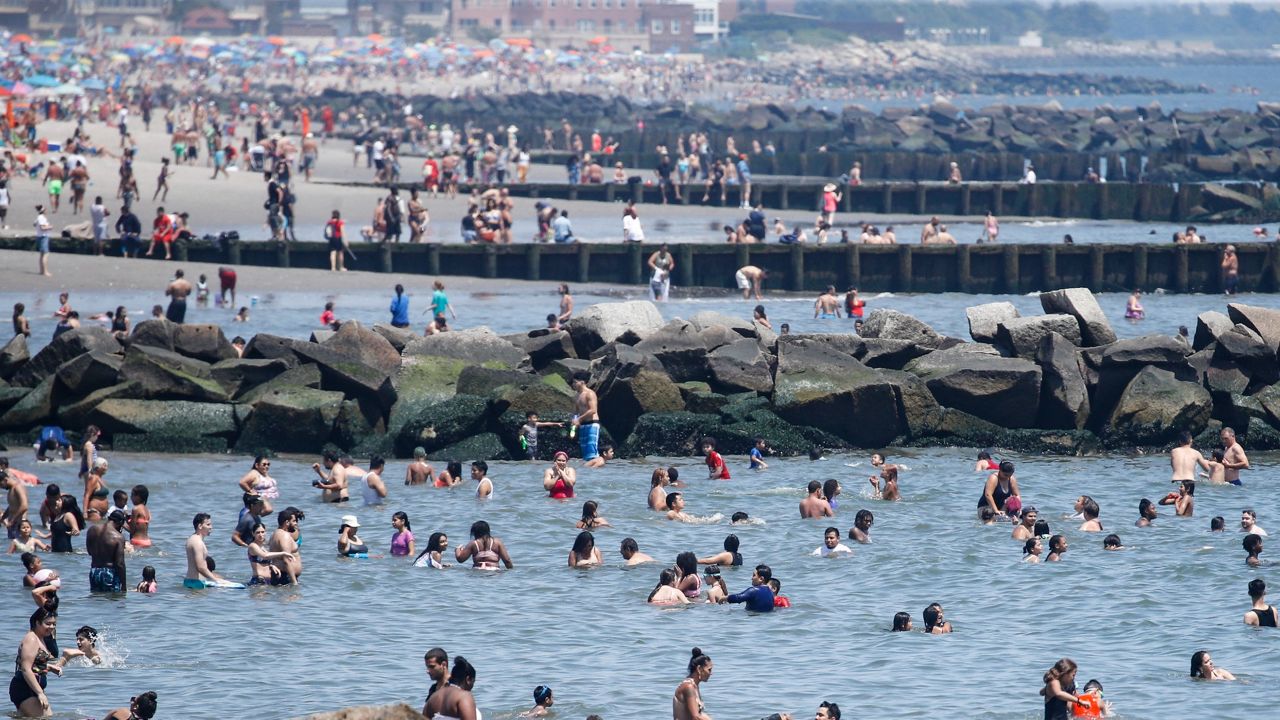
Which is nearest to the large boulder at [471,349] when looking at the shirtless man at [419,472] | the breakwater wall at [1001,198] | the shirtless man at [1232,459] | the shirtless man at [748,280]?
the shirtless man at [419,472]

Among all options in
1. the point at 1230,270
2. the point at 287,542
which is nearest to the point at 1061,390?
the point at 287,542

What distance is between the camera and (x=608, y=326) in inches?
1277

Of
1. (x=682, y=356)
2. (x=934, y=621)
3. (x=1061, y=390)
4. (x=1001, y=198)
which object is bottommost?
(x=934, y=621)

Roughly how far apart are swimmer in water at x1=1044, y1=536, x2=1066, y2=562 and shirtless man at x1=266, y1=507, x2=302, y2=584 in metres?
9.72

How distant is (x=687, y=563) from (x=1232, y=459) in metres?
10.7

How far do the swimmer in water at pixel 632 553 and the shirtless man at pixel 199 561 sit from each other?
5.02 m

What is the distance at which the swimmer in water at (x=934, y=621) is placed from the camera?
20.3m

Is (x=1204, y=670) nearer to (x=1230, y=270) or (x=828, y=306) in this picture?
(x=828, y=306)

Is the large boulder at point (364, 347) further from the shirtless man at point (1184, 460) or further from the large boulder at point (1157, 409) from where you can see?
the shirtless man at point (1184, 460)

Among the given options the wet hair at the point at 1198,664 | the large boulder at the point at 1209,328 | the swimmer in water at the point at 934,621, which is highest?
the large boulder at the point at 1209,328

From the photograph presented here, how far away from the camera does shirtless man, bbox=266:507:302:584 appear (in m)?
21.9

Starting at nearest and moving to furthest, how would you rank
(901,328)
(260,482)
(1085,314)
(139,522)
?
1. (139,522)
2. (260,482)
3. (1085,314)
4. (901,328)

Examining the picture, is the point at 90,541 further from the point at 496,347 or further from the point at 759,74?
the point at 759,74

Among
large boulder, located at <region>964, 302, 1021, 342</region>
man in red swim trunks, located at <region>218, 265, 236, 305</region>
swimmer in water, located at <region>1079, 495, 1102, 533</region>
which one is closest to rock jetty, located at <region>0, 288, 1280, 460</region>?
large boulder, located at <region>964, 302, 1021, 342</region>
